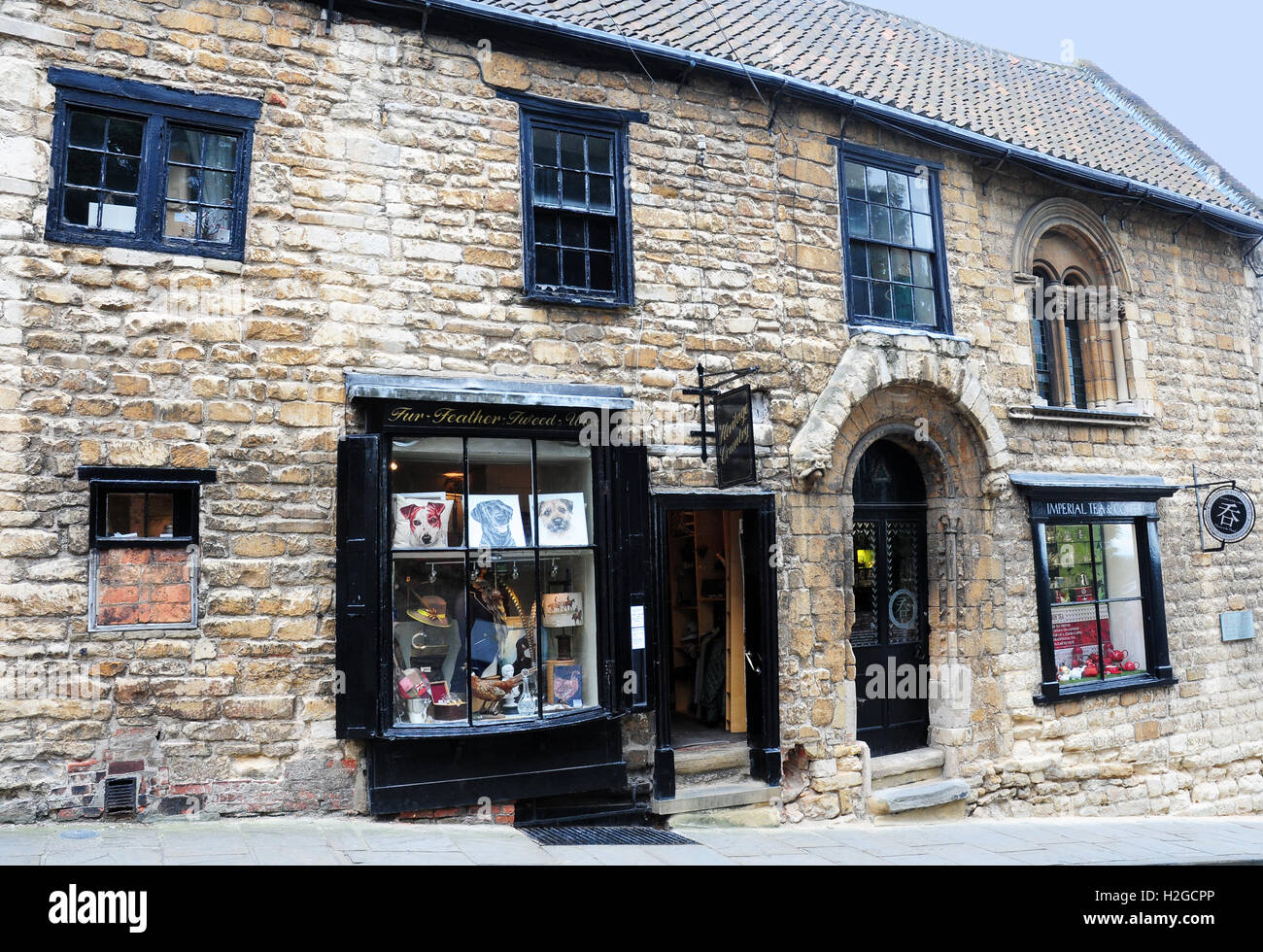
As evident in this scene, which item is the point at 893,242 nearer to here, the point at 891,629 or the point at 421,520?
the point at 891,629

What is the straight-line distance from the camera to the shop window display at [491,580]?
6.71 meters

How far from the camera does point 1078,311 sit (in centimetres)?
1070

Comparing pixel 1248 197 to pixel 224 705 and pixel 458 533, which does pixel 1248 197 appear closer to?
pixel 458 533

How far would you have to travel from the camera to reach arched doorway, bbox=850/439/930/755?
29.5 feet

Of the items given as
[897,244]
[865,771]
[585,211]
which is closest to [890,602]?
[865,771]

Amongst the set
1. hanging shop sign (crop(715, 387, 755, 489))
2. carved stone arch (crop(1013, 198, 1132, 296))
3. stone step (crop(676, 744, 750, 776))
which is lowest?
stone step (crop(676, 744, 750, 776))

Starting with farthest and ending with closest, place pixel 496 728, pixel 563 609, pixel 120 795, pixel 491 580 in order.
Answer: pixel 563 609 → pixel 491 580 → pixel 496 728 → pixel 120 795

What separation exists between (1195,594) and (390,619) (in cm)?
945

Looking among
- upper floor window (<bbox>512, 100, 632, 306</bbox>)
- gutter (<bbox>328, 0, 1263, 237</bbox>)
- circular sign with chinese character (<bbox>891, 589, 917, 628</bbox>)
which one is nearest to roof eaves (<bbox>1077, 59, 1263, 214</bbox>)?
gutter (<bbox>328, 0, 1263, 237</bbox>)

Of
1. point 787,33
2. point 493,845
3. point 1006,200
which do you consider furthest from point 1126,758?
point 787,33

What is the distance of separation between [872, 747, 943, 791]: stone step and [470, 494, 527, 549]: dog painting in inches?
166

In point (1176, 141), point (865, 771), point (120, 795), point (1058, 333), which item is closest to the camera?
point (120, 795)

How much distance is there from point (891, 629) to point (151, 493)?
268 inches

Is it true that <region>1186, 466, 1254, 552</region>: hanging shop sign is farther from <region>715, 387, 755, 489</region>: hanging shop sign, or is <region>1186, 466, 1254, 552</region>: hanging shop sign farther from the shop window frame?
the shop window frame
